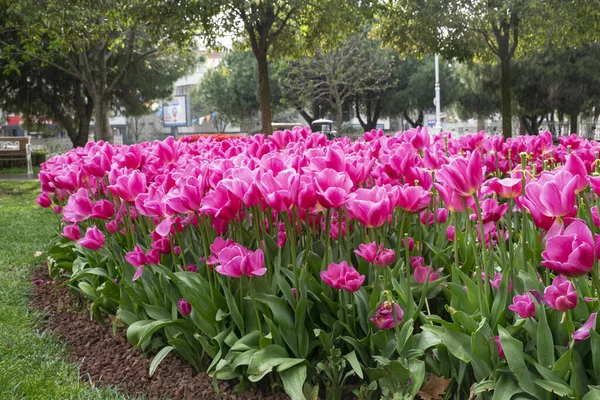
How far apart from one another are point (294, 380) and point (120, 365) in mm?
1191

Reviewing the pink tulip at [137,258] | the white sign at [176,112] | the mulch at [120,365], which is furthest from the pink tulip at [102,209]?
the white sign at [176,112]

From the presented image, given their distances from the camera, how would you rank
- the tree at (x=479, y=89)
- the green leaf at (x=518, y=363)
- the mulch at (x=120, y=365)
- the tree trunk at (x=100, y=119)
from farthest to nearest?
the tree at (x=479, y=89) → the tree trunk at (x=100, y=119) → the mulch at (x=120, y=365) → the green leaf at (x=518, y=363)

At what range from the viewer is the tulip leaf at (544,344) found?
1.93m

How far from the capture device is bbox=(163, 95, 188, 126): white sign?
4731 cm

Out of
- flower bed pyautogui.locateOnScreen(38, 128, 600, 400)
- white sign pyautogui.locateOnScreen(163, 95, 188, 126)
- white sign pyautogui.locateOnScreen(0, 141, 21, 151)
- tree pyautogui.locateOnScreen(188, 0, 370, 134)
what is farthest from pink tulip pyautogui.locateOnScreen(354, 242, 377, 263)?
white sign pyautogui.locateOnScreen(163, 95, 188, 126)

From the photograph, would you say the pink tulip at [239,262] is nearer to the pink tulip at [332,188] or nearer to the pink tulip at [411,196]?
the pink tulip at [332,188]

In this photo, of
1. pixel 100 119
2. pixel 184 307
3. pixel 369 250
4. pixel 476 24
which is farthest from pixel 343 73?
pixel 369 250

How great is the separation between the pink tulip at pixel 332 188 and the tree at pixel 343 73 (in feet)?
114

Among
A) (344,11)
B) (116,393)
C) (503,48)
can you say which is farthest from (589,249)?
(503,48)

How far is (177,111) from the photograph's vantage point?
48219 millimetres

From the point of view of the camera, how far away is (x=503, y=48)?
17.8m

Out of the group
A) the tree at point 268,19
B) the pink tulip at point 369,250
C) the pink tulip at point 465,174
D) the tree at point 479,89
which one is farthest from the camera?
the tree at point 479,89

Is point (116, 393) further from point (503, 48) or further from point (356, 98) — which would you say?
point (356, 98)

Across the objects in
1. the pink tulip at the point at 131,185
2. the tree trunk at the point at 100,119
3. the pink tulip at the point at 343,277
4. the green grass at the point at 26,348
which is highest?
the tree trunk at the point at 100,119
